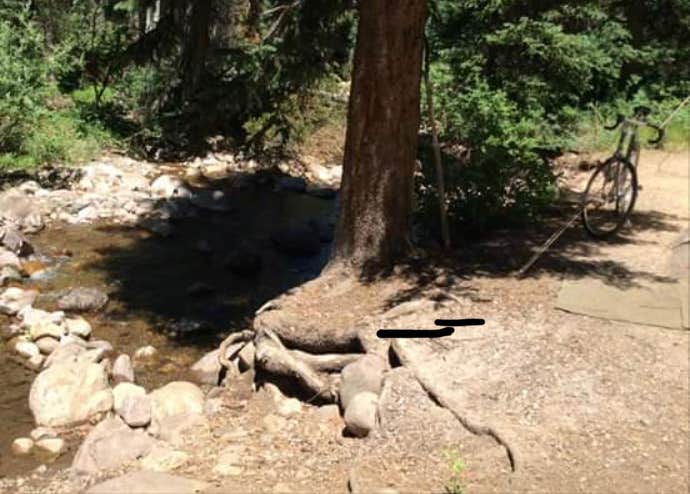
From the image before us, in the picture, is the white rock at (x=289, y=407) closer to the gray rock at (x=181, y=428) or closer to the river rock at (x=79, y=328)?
the gray rock at (x=181, y=428)

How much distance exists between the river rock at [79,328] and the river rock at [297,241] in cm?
388

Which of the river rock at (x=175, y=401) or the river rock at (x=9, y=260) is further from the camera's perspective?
the river rock at (x=9, y=260)

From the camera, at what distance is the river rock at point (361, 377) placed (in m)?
5.68

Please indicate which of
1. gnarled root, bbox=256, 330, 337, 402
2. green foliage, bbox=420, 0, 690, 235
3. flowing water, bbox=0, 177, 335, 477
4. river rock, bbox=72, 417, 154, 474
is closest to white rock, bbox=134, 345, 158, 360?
flowing water, bbox=0, 177, 335, 477

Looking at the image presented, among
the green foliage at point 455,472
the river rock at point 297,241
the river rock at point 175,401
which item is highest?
the green foliage at point 455,472

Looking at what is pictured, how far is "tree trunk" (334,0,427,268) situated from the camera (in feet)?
22.2

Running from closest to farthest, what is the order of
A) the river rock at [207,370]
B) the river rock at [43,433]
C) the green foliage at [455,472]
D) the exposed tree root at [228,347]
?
the green foliage at [455,472] → the river rock at [43,433] → the exposed tree root at [228,347] → the river rock at [207,370]

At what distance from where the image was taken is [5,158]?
1347 cm

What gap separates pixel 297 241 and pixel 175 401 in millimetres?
5515

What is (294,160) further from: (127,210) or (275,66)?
(275,66)

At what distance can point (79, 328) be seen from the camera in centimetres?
848

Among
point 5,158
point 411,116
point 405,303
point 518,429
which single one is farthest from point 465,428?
point 5,158

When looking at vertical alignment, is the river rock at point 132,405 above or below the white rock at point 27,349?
above

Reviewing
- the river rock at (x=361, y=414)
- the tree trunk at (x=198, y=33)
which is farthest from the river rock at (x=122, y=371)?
the tree trunk at (x=198, y=33)
